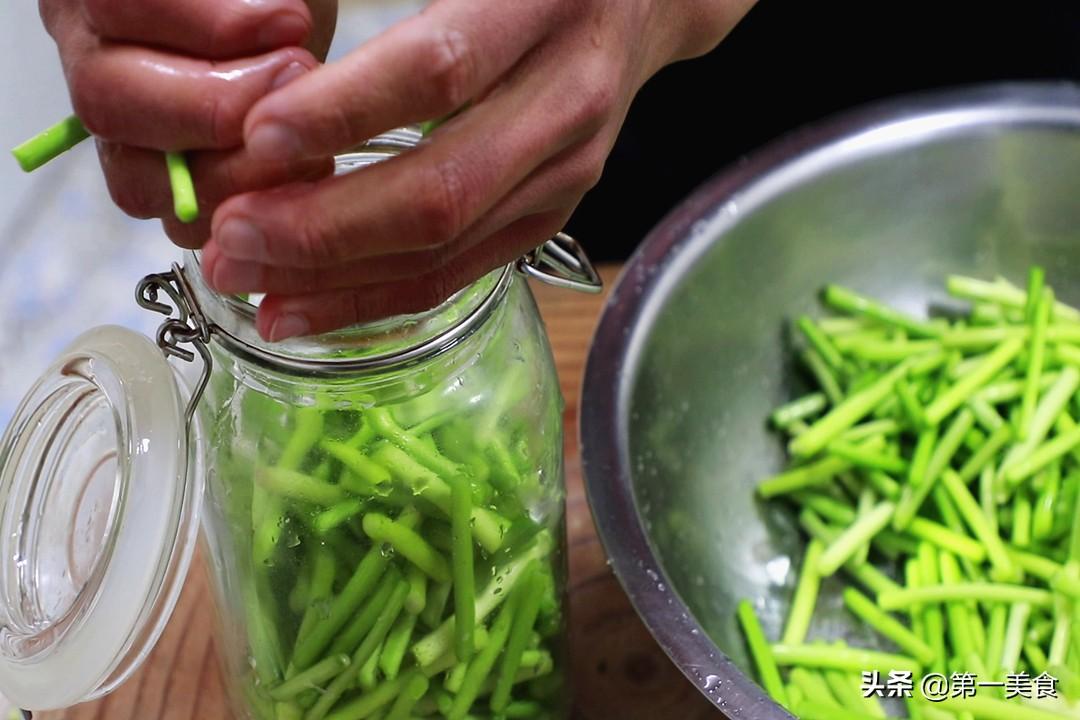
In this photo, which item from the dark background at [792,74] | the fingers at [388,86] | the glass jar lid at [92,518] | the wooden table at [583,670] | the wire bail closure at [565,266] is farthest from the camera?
the dark background at [792,74]

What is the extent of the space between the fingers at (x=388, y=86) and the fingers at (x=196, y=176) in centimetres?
2

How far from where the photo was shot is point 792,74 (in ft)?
3.50

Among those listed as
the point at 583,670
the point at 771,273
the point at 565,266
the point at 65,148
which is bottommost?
the point at 583,670

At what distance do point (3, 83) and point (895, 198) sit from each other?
1.06 m

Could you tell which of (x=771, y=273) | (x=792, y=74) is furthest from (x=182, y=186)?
(x=792, y=74)

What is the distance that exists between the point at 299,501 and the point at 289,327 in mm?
143

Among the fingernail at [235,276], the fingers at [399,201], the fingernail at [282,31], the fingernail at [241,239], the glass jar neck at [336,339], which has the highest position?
the fingernail at [282,31]

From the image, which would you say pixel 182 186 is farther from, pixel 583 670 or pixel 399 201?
pixel 583 670

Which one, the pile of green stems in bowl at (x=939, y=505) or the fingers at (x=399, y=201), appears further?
the pile of green stems in bowl at (x=939, y=505)

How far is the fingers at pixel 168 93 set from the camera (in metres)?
0.34

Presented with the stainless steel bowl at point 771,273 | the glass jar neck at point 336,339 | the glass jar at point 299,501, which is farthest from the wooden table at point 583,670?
the glass jar neck at point 336,339

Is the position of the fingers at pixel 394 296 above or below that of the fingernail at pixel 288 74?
below

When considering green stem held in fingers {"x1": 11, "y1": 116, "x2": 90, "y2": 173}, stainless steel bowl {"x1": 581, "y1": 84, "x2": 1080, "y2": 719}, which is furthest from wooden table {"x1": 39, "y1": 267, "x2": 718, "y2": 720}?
green stem held in fingers {"x1": 11, "y1": 116, "x2": 90, "y2": 173}

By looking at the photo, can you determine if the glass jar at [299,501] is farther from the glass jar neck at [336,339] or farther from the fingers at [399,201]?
the fingers at [399,201]
